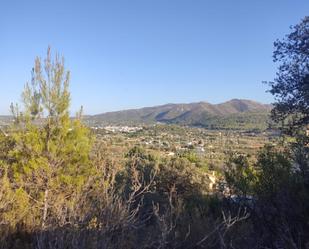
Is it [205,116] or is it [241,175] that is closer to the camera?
[241,175]

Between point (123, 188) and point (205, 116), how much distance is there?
112m

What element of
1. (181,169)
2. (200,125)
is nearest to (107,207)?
(181,169)

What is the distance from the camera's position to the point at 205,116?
386ft

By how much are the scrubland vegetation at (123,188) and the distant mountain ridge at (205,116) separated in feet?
217

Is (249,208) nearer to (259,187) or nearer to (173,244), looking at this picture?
(259,187)

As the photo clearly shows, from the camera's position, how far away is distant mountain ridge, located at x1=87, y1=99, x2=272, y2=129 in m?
90.3

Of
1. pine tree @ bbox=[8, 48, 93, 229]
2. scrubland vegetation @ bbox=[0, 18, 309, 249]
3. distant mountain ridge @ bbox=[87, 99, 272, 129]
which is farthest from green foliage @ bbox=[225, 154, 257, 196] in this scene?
distant mountain ridge @ bbox=[87, 99, 272, 129]

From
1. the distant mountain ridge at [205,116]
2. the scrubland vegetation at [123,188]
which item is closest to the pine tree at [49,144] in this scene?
the scrubland vegetation at [123,188]

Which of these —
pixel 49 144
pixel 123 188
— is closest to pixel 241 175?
pixel 123 188

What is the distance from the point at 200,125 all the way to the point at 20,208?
10045cm

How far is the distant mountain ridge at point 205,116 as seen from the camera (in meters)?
90.3

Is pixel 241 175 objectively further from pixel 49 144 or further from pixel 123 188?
pixel 49 144

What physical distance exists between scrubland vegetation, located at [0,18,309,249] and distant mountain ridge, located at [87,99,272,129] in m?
66.0

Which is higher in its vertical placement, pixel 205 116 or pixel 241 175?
pixel 241 175
